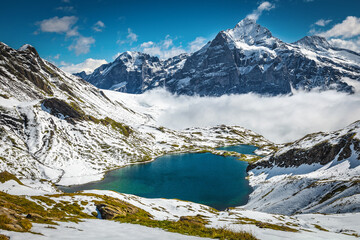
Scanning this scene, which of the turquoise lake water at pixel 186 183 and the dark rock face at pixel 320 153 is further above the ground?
the dark rock face at pixel 320 153

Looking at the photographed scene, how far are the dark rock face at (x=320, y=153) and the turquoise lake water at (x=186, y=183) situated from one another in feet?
100

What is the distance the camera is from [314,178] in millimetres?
85125

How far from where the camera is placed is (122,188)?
5394 inches

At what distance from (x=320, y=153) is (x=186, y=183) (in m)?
85.1

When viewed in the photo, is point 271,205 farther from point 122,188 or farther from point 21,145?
point 21,145

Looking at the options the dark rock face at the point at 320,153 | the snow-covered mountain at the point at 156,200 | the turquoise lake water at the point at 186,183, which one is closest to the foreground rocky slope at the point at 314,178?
the dark rock face at the point at 320,153

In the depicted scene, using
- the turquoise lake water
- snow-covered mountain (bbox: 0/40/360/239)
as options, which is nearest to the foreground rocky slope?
snow-covered mountain (bbox: 0/40/360/239)

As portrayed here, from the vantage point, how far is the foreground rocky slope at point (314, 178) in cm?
6022

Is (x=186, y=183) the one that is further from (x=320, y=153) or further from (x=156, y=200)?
(x=320, y=153)

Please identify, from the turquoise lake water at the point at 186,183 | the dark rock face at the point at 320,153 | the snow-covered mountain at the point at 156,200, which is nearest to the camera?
the snow-covered mountain at the point at 156,200

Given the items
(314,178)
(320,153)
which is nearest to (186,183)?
(314,178)

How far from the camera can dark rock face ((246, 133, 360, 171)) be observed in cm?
9788

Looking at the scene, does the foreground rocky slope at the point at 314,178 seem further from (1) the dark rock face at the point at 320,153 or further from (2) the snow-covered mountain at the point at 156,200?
(2) the snow-covered mountain at the point at 156,200

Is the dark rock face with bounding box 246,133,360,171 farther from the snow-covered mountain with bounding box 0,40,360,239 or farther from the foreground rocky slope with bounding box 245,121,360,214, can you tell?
the snow-covered mountain with bounding box 0,40,360,239
